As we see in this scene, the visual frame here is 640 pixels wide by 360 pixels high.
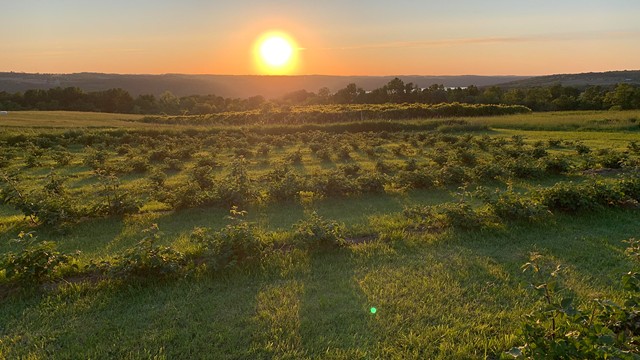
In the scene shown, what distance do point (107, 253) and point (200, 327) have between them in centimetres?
371

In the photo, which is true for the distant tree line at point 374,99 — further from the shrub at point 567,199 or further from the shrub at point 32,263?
the shrub at point 32,263

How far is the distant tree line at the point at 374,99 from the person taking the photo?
6097cm

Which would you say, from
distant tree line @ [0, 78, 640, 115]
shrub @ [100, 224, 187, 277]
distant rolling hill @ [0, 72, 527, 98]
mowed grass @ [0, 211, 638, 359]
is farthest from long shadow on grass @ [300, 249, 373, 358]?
distant rolling hill @ [0, 72, 527, 98]

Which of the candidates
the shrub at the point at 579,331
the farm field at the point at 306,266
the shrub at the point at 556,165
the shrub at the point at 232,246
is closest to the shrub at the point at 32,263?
the farm field at the point at 306,266

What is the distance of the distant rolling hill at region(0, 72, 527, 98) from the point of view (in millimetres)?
120688

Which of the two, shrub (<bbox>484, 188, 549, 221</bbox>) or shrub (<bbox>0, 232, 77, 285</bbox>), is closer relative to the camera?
shrub (<bbox>0, 232, 77, 285</bbox>)

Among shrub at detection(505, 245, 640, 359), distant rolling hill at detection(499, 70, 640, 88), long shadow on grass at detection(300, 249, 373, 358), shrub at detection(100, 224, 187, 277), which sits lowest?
long shadow on grass at detection(300, 249, 373, 358)

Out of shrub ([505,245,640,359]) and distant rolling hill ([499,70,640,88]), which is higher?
distant rolling hill ([499,70,640,88])

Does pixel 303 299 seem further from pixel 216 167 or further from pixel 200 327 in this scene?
pixel 216 167

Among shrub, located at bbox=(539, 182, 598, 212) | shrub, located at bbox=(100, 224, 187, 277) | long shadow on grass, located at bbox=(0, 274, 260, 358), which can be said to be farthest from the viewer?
shrub, located at bbox=(539, 182, 598, 212)

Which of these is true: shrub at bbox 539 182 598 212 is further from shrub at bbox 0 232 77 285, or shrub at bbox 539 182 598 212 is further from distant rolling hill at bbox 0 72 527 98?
distant rolling hill at bbox 0 72 527 98

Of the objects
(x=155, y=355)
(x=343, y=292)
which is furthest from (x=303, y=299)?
(x=155, y=355)

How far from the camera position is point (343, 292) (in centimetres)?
599

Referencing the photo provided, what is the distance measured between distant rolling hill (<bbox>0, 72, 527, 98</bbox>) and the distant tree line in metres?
34.5
